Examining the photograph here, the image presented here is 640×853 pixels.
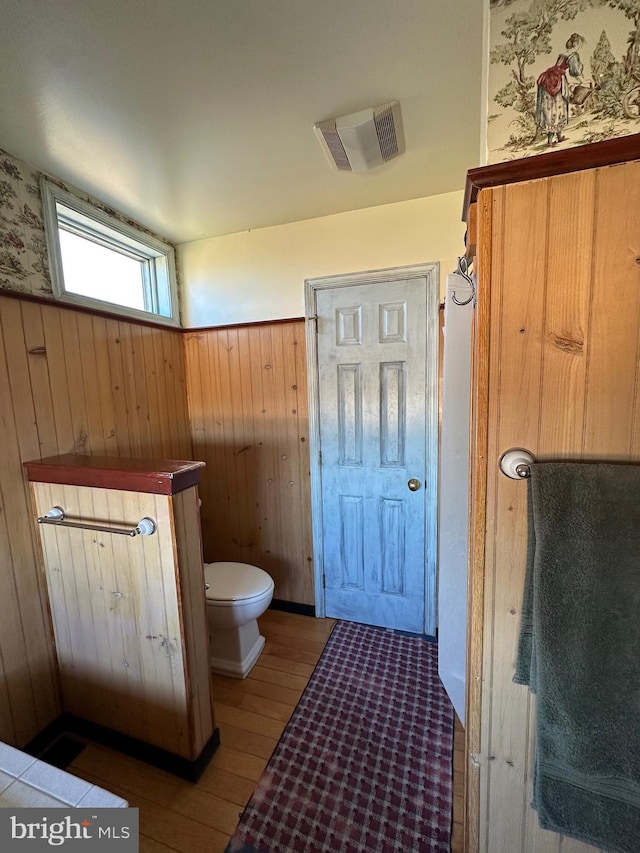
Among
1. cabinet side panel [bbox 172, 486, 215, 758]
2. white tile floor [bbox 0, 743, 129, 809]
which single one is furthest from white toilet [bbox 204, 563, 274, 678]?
white tile floor [bbox 0, 743, 129, 809]

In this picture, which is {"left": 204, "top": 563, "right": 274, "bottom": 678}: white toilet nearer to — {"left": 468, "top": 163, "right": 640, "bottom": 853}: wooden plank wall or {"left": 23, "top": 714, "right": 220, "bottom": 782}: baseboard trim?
{"left": 23, "top": 714, "right": 220, "bottom": 782}: baseboard trim

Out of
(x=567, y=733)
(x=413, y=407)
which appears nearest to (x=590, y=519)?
(x=567, y=733)

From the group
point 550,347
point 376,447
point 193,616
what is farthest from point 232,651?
point 550,347

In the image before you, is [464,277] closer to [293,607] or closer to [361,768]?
[361,768]

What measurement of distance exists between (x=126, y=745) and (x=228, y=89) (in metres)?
2.50

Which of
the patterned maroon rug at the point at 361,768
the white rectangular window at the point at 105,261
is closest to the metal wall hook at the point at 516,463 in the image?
the patterned maroon rug at the point at 361,768

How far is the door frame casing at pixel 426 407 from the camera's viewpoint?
1844 mm

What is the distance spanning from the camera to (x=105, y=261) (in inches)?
75.2

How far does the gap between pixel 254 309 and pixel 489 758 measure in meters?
2.21

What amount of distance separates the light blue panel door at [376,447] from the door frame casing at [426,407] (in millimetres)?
21

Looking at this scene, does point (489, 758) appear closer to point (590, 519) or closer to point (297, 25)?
point (590, 519)

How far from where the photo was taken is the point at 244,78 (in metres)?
1.10

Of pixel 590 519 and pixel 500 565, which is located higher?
pixel 590 519

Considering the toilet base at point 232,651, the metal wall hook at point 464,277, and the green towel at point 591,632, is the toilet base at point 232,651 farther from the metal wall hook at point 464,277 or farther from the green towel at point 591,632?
the metal wall hook at point 464,277
